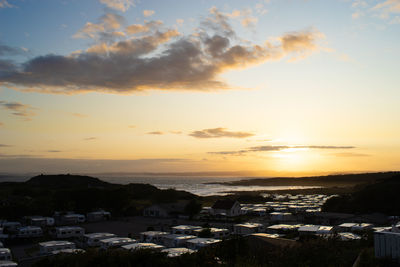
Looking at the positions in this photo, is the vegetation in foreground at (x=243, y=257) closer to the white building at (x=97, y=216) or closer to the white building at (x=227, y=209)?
the white building at (x=97, y=216)

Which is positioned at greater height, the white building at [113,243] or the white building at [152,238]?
the white building at [113,243]

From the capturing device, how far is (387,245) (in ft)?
37.1

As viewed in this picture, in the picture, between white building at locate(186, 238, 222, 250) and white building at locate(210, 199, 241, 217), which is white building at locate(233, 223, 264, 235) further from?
white building at locate(210, 199, 241, 217)

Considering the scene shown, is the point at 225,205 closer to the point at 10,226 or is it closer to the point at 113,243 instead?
the point at 113,243

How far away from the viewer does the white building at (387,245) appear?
1108cm

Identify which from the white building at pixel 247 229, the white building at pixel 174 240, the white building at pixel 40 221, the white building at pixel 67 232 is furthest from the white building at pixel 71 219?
the white building at pixel 247 229

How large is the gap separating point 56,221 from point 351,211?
1525 inches

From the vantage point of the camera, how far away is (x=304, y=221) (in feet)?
132

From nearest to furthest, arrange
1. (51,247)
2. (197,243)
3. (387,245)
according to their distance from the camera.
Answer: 1. (387,245)
2. (51,247)
3. (197,243)

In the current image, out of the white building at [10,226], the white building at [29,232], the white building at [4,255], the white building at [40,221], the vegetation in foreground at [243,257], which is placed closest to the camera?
the vegetation in foreground at [243,257]

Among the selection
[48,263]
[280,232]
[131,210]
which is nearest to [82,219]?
[131,210]

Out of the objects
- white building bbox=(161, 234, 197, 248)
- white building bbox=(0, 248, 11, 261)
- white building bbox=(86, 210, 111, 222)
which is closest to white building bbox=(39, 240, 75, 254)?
white building bbox=(0, 248, 11, 261)

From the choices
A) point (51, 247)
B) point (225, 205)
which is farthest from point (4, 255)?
point (225, 205)

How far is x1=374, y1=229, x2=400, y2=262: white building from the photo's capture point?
36.3ft
